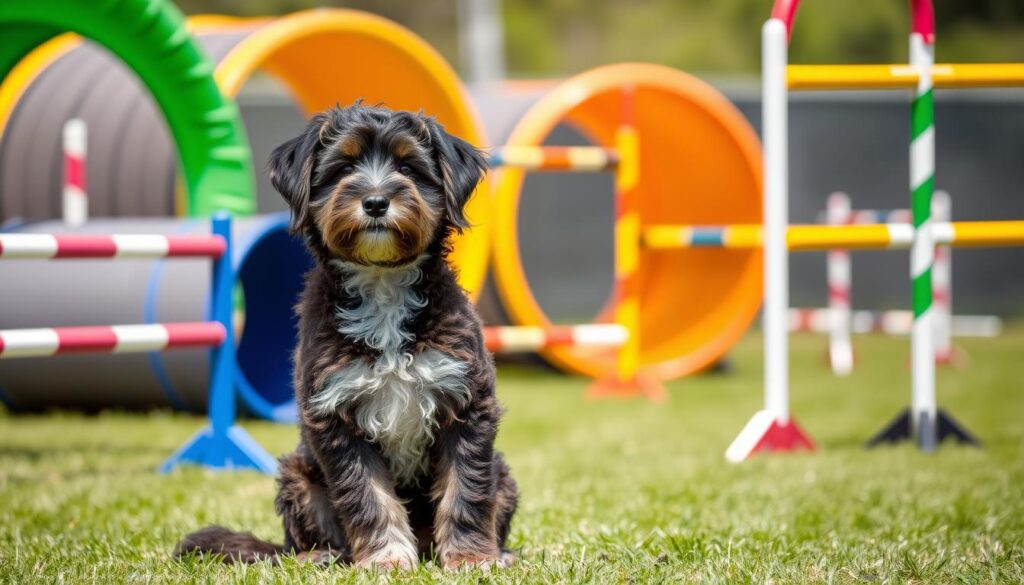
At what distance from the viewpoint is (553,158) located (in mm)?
9422

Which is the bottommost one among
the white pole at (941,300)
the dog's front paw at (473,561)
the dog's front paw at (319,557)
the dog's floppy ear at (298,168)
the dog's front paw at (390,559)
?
the white pole at (941,300)

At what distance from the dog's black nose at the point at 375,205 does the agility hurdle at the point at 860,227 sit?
9.37 feet

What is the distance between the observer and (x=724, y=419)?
26.9 feet

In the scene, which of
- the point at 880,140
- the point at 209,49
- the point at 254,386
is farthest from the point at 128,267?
the point at 880,140

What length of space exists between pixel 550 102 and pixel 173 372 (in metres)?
4.43

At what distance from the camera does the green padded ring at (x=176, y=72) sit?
682 centimetres

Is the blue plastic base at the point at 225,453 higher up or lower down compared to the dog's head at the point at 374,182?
lower down

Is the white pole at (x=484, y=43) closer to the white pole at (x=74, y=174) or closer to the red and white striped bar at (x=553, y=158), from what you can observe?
the red and white striped bar at (x=553, y=158)

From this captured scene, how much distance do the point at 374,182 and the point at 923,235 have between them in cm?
352

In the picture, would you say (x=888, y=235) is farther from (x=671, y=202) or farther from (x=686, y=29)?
(x=686, y=29)

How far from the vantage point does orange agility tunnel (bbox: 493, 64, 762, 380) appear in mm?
10305

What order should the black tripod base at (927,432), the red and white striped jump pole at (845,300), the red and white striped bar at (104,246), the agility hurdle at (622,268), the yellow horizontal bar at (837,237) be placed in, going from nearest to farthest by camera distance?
the red and white striped bar at (104,246)
the yellow horizontal bar at (837,237)
the black tripod base at (927,432)
the agility hurdle at (622,268)
the red and white striped jump pole at (845,300)

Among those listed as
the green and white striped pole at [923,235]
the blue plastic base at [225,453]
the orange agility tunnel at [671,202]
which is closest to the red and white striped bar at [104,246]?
the blue plastic base at [225,453]

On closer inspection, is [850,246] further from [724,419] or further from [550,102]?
[550,102]
